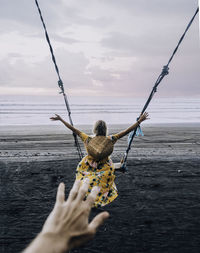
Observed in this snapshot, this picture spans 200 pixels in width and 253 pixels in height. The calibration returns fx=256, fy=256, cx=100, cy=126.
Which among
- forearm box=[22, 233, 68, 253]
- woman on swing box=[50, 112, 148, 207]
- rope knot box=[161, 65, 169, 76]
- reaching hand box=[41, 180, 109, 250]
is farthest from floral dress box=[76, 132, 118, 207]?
forearm box=[22, 233, 68, 253]

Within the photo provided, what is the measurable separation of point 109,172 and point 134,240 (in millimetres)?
1069

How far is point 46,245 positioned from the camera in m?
0.80

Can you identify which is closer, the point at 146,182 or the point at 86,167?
the point at 86,167

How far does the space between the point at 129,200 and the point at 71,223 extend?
14.5ft

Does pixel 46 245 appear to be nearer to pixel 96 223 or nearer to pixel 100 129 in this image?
pixel 96 223

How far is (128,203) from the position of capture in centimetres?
497

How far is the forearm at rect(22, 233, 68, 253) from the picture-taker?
30.3 inches

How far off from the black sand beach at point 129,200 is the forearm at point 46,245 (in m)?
2.98

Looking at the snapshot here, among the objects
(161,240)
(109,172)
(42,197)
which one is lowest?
(161,240)

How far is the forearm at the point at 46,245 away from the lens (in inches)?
30.3

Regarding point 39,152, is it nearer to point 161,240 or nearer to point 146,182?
point 146,182

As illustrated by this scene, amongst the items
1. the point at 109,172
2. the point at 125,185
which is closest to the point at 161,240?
the point at 109,172

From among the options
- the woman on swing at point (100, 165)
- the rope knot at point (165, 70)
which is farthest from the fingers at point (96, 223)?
the rope knot at point (165, 70)

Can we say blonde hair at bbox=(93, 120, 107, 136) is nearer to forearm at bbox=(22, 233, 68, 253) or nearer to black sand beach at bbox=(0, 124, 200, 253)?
black sand beach at bbox=(0, 124, 200, 253)
